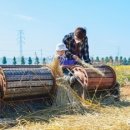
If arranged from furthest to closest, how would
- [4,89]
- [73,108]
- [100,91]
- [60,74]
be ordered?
[100,91] < [60,74] < [73,108] < [4,89]

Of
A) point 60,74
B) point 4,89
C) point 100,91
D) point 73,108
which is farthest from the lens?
point 100,91

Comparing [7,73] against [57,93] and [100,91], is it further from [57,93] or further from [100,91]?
[100,91]

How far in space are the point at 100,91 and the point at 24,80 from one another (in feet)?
7.39

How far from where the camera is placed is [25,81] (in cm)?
777

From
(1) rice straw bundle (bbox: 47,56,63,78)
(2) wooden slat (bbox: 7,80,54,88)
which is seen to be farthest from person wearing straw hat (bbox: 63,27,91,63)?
(2) wooden slat (bbox: 7,80,54,88)

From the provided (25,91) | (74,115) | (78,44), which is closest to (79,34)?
(78,44)

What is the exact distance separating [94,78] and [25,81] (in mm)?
1774

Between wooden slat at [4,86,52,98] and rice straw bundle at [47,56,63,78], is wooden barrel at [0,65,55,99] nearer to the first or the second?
wooden slat at [4,86,52,98]

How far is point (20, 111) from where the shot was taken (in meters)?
7.75

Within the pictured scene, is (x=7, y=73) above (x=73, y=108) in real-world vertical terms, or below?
above

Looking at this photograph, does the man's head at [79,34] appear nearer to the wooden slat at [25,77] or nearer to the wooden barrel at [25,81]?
the wooden barrel at [25,81]

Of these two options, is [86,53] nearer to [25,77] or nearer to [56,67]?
[56,67]

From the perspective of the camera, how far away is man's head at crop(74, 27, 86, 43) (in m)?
9.25

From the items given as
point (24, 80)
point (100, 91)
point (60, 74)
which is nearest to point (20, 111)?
point (24, 80)
